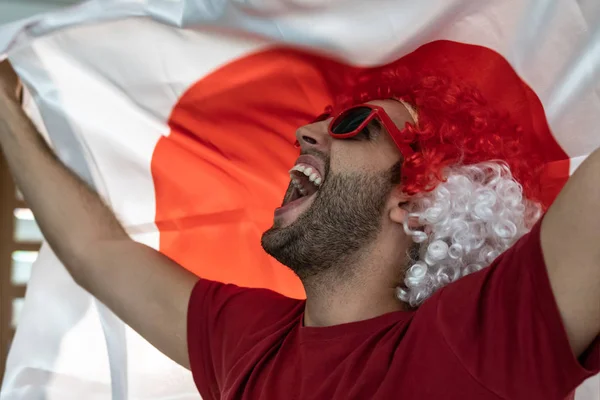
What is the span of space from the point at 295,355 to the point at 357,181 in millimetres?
267

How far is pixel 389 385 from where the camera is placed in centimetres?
84

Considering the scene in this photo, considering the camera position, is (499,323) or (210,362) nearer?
(499,323)

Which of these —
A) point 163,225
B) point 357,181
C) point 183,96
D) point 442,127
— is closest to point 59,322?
point 163,225

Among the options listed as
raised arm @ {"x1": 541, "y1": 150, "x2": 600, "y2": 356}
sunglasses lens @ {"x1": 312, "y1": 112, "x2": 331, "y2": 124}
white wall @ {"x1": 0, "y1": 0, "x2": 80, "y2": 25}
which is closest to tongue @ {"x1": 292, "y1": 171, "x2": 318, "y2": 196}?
sunglasses lens @ {"x1": 312, "y1": 112, "x2": 331, "y2": 124}

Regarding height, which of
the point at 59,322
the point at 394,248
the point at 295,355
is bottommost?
the point at 59,322

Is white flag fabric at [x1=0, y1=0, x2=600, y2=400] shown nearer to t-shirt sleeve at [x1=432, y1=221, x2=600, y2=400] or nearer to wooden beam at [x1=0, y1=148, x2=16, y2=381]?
t-shirt sleeve at [x1=432, y1=221, x2=600, y2=400]

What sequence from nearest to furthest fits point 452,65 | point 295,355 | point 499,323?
1. point 499,323
2. point 295,355
3. point 452,65

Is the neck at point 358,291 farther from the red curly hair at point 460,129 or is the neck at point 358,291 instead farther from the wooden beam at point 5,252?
the wooden beam at point 5,252

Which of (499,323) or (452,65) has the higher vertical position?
(452,65)

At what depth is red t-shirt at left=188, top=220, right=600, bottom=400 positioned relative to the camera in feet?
2.51

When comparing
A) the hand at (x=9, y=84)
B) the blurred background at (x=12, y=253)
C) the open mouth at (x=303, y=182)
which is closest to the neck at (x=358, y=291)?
the open mouth at (x=303, y=182)

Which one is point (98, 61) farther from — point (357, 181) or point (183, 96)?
point (357, 181)

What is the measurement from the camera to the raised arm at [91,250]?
1164 mm

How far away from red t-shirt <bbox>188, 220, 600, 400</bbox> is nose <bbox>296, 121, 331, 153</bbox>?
268 millimetres
